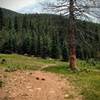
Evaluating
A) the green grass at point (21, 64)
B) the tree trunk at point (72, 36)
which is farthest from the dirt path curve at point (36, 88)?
the tree trunk at point (72, 36)

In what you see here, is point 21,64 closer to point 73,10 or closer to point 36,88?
point 73,10

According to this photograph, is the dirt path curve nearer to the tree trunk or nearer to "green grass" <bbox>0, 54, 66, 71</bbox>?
"green grass" <bbox>0, 54, 66, 71</bbox>

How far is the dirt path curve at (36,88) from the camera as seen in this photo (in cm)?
1424

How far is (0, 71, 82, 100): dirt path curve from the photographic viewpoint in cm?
1424

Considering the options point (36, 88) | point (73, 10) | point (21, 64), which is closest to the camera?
point (36, 88)

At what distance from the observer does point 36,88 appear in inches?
607

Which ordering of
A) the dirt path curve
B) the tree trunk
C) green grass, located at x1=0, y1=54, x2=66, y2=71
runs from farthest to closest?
the tree trunk < green grass, located at x1=0, y1=54, x2=66, y2=71 < the dirt path curve

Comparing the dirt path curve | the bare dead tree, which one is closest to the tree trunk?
the bare dead tree

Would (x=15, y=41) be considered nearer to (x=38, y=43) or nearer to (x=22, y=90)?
(x=38, y=43)

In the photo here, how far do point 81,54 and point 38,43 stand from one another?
1932 cm

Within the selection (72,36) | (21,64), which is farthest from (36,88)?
(21,64)

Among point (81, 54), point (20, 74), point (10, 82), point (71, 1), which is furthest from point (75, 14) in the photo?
point (81, 54)

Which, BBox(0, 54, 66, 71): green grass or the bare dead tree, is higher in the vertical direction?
the bare dead tree

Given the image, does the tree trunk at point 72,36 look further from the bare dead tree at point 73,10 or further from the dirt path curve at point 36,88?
the dirt path curve at point 36,88
